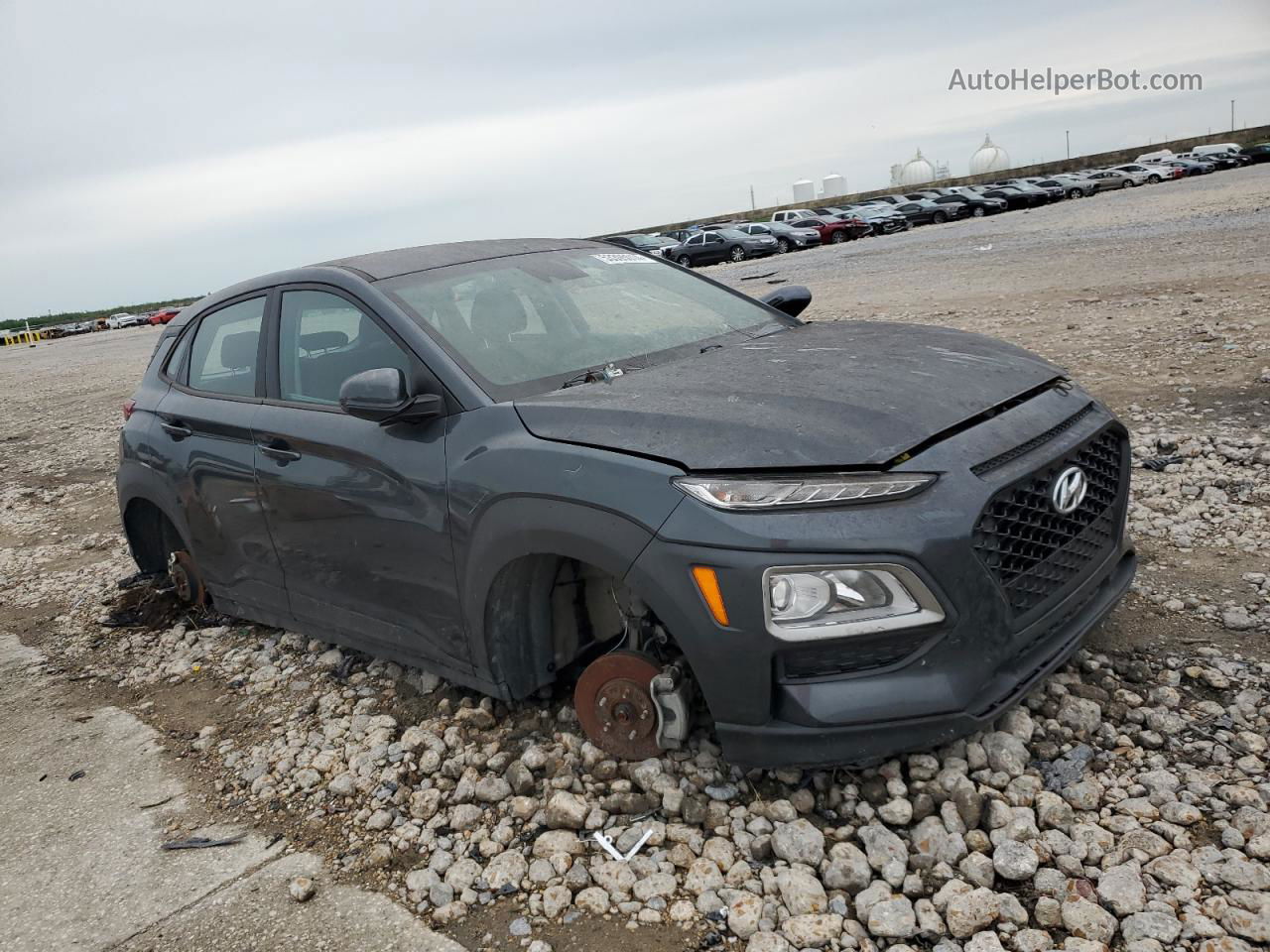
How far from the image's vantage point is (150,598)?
219 inches

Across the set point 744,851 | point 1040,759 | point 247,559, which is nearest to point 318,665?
point 247,559

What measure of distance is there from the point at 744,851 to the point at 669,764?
436 millimetres

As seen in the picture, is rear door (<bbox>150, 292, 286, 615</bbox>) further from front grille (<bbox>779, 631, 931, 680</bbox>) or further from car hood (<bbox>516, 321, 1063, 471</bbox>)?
front grille (<bbox>779, 631, 931, 680</bbox>)

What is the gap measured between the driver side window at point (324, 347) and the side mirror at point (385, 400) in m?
0.22

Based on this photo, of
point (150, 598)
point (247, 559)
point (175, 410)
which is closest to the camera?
point (247, 559)

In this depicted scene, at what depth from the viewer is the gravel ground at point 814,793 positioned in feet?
7.99

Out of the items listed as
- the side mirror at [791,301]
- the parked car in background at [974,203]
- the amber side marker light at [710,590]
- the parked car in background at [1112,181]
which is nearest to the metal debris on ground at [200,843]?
the amber side marker light at [710,590]

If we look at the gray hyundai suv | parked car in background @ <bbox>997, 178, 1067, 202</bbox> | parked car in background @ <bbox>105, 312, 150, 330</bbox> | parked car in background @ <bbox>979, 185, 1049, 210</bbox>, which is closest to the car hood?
the gray hyundai suv

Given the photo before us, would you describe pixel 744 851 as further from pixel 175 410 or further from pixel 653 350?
pixel 175 410

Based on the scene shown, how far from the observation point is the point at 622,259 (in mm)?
4504

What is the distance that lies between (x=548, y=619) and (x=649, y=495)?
0.81 meters

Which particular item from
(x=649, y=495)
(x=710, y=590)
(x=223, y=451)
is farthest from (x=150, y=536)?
(x=710, y=590)

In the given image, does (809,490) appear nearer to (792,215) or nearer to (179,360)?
(179,360)

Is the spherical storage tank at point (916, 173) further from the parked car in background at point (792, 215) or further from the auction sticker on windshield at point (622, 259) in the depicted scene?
the auction sticker on windshield at point (622, 259)
